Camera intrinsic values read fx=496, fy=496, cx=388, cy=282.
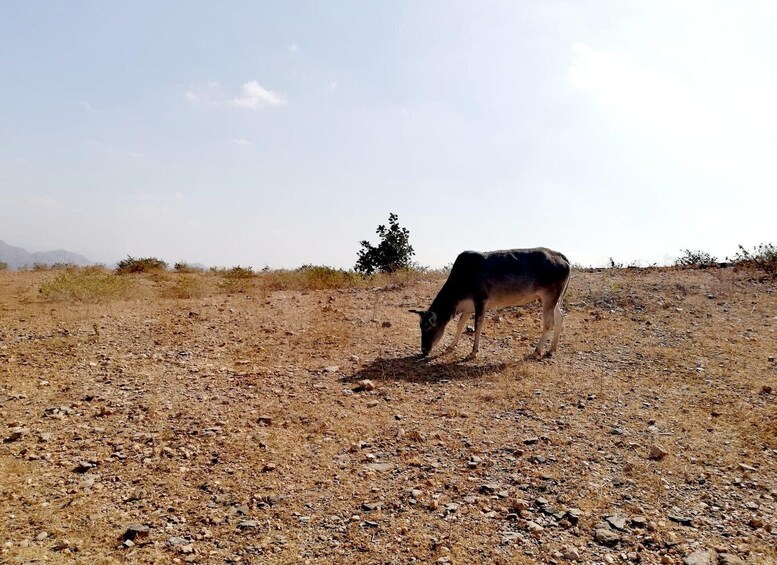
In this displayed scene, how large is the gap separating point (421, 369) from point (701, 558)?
5.85m

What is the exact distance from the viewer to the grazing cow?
1060cm

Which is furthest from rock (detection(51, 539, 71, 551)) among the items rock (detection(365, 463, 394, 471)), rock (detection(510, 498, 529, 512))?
rock (detection(510, 498, 529, 512))

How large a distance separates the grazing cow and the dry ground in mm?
819

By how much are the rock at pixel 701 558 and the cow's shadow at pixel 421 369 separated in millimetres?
5092

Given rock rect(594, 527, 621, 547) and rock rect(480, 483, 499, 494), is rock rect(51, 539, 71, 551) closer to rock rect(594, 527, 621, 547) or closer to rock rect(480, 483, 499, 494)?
rock rect(480, 483, 499, 494)

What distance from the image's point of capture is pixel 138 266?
73.8ft

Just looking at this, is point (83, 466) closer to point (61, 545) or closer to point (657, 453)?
point (61, 545)

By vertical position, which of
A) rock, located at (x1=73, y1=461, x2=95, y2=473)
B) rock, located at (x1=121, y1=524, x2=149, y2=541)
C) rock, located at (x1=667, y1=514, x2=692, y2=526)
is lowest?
rock, located at (x1=121, y1=524, x2=149, y2=541)

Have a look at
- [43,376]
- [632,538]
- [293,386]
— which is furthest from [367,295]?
[632,538]

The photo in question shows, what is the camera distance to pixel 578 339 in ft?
37.2

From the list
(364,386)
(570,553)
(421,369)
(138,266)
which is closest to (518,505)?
(570,553)

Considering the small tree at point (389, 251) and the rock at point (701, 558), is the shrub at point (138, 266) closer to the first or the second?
the small tree at point (389, 251)

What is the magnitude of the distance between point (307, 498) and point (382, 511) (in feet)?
2.52

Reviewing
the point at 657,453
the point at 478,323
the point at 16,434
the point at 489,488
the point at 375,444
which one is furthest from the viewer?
the point at 478,323
